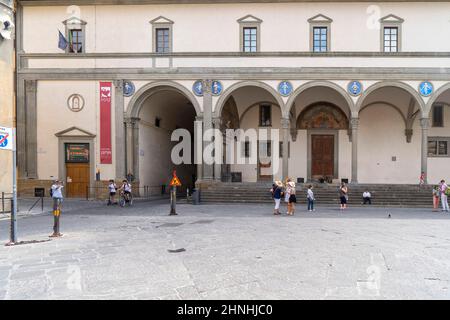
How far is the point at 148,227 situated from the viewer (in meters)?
11.4

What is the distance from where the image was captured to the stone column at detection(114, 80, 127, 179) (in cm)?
2258

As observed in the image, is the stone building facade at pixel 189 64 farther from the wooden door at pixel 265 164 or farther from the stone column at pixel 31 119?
the wooden door at pixel 265 164

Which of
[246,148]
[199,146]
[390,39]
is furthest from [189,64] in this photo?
[390,39]

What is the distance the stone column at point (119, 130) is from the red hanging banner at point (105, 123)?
42 centimetres

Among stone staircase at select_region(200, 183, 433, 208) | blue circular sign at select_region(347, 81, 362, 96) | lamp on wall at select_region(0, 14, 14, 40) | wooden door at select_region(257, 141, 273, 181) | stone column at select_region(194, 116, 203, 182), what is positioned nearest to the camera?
lamp on wall at select_region(0, 14, 14, 40)

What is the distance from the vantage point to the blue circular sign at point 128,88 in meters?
22.6

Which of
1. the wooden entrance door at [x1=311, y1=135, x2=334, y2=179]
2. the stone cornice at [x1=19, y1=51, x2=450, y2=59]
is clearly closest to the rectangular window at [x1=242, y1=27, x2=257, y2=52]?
the stone cornice at [x1=19, y1=51, x2=450, y2=59]

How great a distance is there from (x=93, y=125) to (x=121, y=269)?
18144mm

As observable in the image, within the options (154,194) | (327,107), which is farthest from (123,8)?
(327,107)

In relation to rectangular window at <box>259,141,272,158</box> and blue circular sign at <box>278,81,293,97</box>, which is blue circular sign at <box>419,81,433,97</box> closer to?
A: blue circular sign at <box>278,81,293,97</box>

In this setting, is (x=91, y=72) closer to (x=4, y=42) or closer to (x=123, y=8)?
(x=123, y=8)

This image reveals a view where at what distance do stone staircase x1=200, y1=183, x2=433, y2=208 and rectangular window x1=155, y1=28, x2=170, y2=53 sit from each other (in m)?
8.95

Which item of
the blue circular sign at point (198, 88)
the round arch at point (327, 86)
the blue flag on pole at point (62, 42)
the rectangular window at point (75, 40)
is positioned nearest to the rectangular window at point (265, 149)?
the round arch at point (327, 86)

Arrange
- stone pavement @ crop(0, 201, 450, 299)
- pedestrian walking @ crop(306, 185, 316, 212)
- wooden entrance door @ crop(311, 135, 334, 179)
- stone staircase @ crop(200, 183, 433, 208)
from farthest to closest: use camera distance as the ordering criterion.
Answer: wooden entrance door @ crop(311, 135, 334, 179), stone staircase @ crop(200, 183, 433, 208), pedestrian walking @ crop(306, 185, 316, 212), stone pavement @ crop(0, 201, 450, 299)
